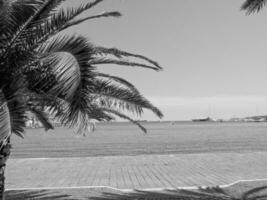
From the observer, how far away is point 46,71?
19.5 feet

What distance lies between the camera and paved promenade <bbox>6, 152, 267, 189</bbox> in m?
10.7

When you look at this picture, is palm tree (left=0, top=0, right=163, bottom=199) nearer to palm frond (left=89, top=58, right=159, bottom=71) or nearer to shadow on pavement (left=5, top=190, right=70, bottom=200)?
palm frond (left=89, top=58, right=159, bottom=71)

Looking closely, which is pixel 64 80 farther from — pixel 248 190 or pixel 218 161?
pixel 218 161

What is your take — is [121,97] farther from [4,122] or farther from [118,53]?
[4,122]

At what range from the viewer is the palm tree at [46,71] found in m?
4.86

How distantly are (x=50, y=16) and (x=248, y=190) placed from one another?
6236mm

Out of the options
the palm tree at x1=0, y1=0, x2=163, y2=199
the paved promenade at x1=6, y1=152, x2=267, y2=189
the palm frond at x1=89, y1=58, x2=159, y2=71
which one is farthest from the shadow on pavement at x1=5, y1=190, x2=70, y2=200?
the palm frond at x1=89, y1=58, x2=159, y2=71

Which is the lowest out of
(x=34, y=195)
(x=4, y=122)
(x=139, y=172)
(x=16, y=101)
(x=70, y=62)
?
(x=34, y=195)

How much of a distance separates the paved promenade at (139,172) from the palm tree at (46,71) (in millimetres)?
4354

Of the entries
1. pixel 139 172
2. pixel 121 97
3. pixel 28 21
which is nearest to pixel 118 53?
pixel 121 97

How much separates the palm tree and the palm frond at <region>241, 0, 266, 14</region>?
14.6ft

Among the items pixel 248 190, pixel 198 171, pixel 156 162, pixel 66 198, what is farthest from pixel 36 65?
pixel 156 162

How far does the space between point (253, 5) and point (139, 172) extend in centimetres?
644

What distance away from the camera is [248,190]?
905 cm
